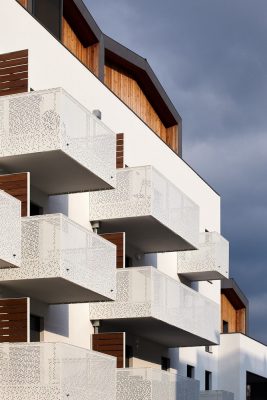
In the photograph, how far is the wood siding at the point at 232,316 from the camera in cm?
4646

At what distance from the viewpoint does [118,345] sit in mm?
25750

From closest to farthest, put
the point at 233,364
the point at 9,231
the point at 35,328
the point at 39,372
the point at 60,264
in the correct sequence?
the point at 9,231 < the point at 39,372 < the point at 60,264 < the point at 35,328 < the point at 233,364

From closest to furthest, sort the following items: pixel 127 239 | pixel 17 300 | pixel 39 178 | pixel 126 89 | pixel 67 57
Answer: pixel 17 300 < pixel 39 178 < pixel 67 57 < pixel 127 239 < pixel 126 89

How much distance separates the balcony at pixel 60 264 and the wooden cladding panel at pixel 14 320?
47cm

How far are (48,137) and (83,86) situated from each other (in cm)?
546

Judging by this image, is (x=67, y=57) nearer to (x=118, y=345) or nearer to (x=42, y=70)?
(x=42, y=70)

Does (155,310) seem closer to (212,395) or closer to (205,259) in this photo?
(205,259)

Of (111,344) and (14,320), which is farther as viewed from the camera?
(111,344)

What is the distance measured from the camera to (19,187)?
21.1 metres

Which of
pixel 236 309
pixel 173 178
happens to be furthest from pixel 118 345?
pixel 236 309

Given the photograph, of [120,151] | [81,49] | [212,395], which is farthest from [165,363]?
[81,49]

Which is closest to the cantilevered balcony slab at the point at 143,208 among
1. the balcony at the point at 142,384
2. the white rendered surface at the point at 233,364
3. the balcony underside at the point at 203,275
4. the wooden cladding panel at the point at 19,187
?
the balcony at the point at 142,384

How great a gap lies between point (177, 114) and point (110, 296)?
1474 centimetres

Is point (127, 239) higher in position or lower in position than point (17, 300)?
higher
